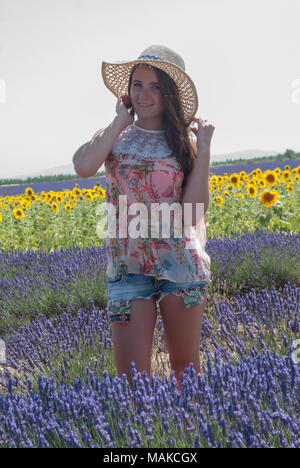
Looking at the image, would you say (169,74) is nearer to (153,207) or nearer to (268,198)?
(153,207)

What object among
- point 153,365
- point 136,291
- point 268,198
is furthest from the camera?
point 268,198

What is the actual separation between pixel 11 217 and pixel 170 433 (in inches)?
258

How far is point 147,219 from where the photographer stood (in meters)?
2.18

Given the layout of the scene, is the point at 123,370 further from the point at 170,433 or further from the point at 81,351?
the point at 81,351

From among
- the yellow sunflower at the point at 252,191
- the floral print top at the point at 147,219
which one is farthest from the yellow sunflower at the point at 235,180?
the floral print top at the point at 147,219

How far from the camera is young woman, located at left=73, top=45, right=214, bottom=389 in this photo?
7.00 feet

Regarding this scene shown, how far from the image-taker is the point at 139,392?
1.68m

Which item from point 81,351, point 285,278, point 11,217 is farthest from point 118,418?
point 11,217

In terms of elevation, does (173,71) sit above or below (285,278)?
above

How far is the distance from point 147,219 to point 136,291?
12.1 inches

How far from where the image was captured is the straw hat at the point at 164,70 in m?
2.24

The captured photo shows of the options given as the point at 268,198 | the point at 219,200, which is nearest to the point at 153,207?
the point at 268,198

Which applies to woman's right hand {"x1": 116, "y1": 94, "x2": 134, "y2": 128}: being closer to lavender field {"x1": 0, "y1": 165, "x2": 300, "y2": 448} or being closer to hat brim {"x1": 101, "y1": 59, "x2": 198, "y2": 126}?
hat brim {"x1": 101, "y1": 59, "x2": 198, "y2": 126}

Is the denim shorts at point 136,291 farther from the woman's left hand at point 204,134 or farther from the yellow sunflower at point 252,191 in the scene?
the yellow sunflower at point 252,191
